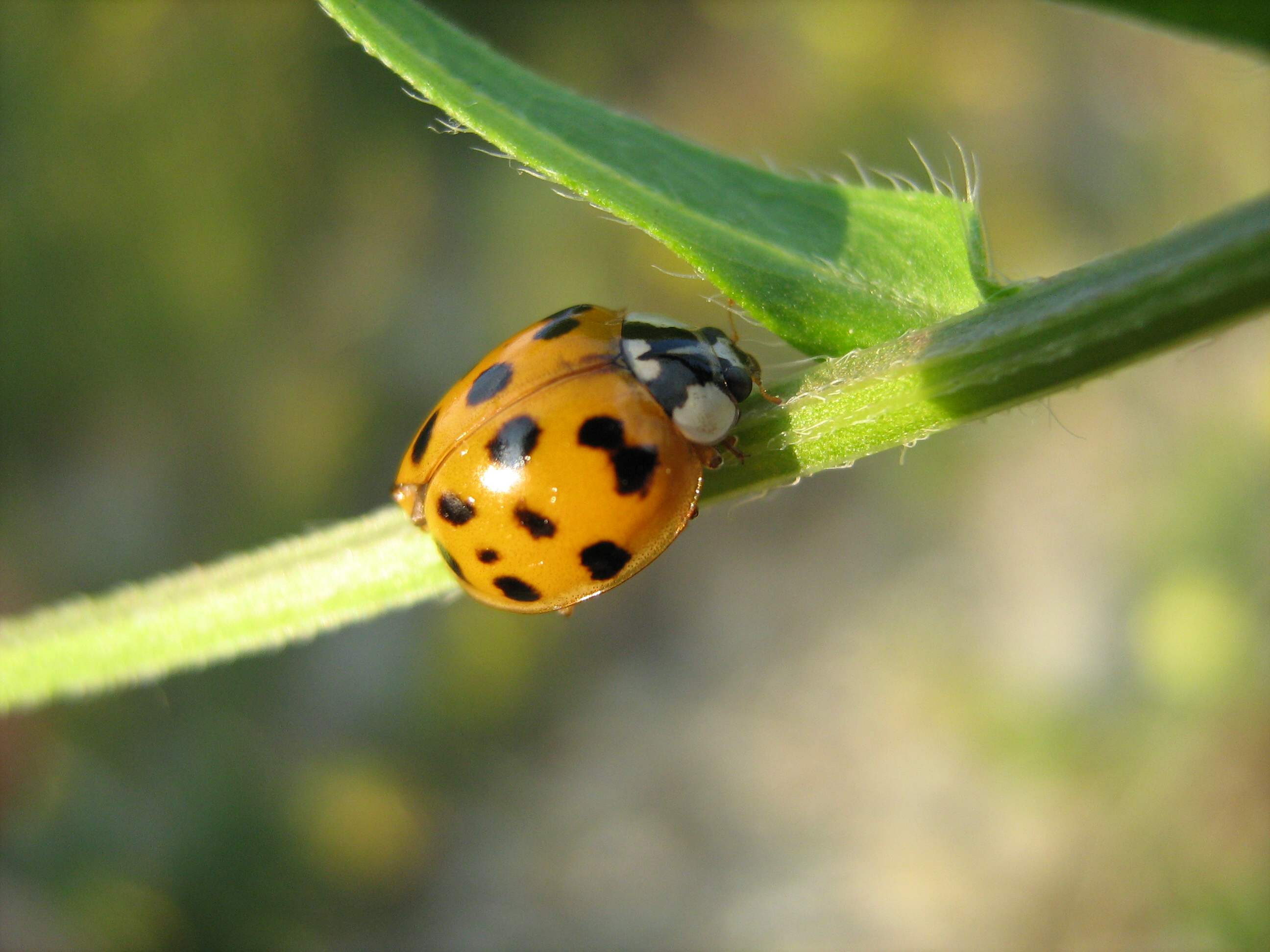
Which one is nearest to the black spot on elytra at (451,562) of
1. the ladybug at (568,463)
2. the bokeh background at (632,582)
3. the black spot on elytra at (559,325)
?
the ladybug at (568,463)

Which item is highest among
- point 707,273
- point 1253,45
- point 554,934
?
point 1253,45

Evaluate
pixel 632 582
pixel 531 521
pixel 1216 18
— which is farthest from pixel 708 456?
pixel 632 582

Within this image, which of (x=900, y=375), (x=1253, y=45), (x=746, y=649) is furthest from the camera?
(x=746, y=649)

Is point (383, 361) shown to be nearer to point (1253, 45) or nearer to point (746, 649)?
point (746, 649)

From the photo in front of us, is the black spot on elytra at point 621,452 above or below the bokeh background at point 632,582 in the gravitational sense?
above

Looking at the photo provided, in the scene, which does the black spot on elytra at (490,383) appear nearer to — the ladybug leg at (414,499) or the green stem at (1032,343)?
the ladybug leg at (414,499)

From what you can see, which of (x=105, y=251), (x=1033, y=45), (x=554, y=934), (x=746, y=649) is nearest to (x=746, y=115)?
(x=1033, y=45)
